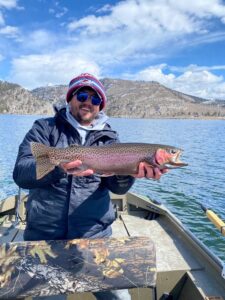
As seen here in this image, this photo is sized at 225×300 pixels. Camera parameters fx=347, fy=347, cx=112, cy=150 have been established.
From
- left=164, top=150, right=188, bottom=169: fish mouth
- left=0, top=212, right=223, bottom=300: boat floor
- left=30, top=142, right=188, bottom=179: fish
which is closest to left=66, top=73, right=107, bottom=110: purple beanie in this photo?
left=30, top=142, right=188, bottom=179: fish

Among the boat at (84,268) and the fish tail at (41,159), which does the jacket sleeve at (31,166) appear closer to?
the fish tail at (41,159)

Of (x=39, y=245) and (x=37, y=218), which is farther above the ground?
(x=37, y=218)

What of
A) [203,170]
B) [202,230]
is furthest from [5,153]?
[202,230]

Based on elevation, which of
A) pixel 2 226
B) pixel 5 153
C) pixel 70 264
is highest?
pixel 70 264

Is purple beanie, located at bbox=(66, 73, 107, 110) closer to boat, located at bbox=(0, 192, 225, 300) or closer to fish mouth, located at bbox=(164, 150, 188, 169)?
fish mouth, located at bbox=(164, 150, 188, 169)

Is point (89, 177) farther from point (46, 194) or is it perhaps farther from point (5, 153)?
point (5, 153)

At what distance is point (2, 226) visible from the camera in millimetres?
8906

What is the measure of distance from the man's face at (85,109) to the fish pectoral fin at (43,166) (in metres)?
0.76

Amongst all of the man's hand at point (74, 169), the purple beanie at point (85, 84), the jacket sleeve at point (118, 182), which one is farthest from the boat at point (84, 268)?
the purple beanie at point (85, 84)

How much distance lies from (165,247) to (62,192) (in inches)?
147

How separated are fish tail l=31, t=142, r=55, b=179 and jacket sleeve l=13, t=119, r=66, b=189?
0.05m

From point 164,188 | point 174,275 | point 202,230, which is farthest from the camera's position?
point 164,188

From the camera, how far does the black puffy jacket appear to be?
4188 mm

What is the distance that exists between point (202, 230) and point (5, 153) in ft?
95.3
